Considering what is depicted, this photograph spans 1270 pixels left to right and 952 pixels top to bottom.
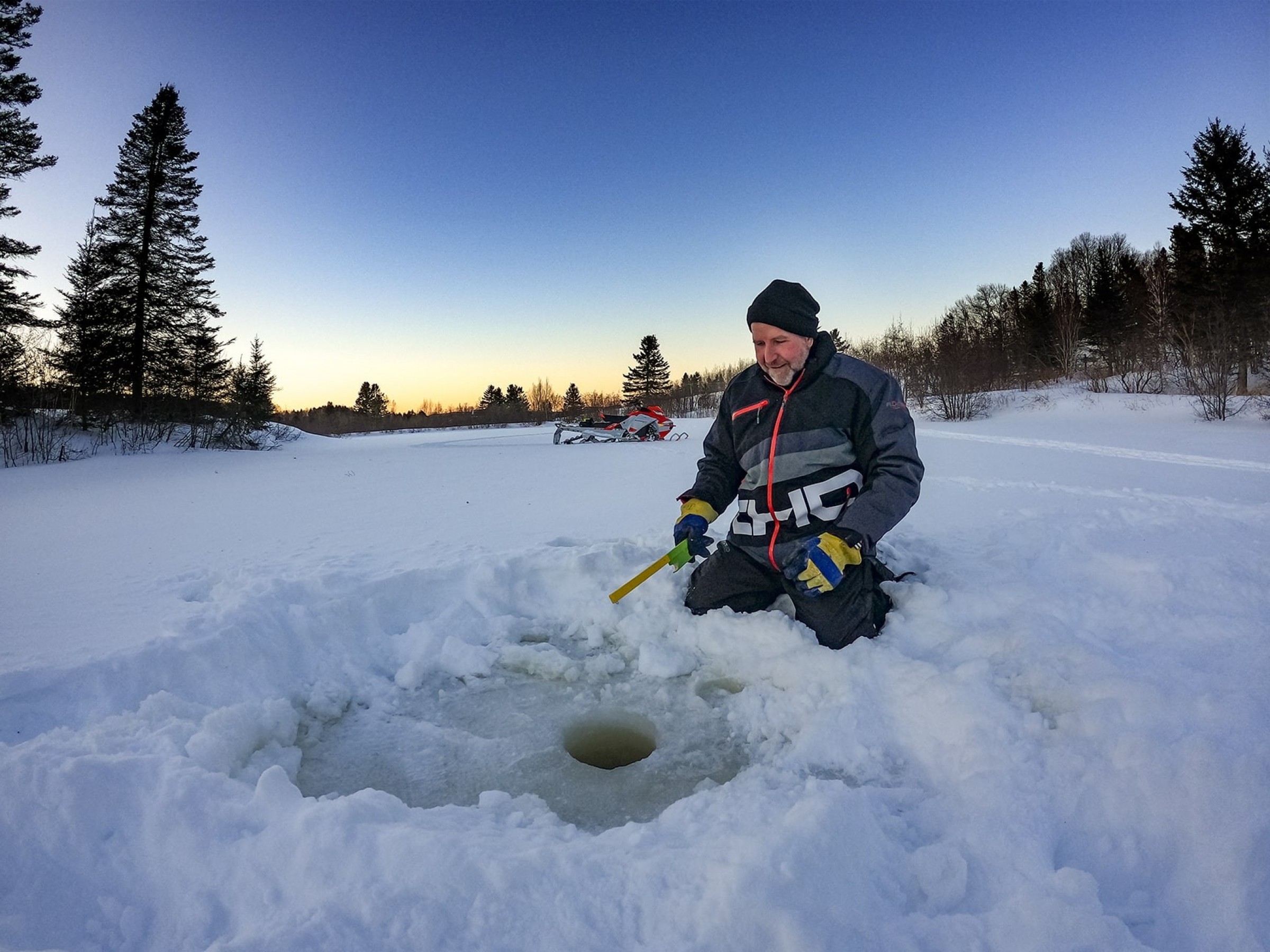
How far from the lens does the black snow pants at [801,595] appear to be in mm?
2100

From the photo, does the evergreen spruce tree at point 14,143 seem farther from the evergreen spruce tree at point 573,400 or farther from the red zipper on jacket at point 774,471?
the evergreen spruce tree at point 573,400

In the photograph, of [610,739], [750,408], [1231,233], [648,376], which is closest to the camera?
[610,739]

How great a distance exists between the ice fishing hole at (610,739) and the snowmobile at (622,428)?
13876 mm

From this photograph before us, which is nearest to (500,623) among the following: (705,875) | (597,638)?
(597,638)

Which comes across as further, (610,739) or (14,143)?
(14,143)

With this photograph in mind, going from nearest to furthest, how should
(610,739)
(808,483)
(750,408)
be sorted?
(610,739), (808,483), (750,408)

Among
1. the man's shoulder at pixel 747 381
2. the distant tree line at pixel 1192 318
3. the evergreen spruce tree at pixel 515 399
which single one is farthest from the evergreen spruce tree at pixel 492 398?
the man's shoulder at pixel 747 381

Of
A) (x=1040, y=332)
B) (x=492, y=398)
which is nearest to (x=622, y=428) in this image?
(x=1040, y=332)

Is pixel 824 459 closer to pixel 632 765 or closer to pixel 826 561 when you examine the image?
pixel 826 561

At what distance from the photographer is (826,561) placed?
2.01 metres

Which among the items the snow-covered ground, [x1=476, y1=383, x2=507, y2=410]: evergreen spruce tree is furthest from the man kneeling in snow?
[x1=476, y1=383, x2=507, y2=410]: evergreen spruce tree

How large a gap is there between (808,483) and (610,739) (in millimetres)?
1249

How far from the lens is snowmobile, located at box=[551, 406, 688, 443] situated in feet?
52.4

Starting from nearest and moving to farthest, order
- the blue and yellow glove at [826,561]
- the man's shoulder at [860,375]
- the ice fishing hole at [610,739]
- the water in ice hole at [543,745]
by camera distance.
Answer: the water in ice hole at [543,745], the ice fishing hole at [610,739], the blue and yellow glove at [826,561], the man's shoulder at [860,375]
